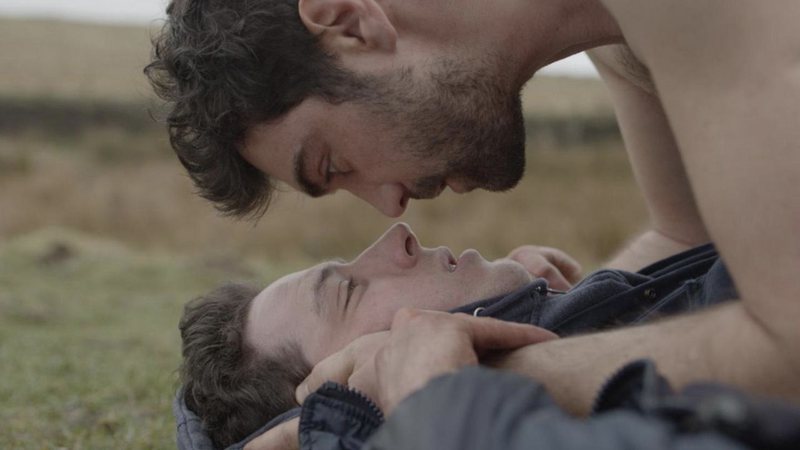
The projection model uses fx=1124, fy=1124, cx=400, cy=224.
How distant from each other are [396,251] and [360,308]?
23 centimetres

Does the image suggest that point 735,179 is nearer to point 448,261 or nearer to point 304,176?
point 448,261

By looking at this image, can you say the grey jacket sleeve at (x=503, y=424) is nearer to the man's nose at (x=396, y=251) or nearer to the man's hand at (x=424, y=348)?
the man's hand at (x=424, y=348)

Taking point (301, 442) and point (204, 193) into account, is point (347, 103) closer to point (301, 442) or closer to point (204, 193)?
point (204, 193)

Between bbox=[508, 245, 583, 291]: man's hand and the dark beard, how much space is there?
48 centimetres

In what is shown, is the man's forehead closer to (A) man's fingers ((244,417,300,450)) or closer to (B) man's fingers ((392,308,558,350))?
(A) man's fingers ((244,417,300,450))

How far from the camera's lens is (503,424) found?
77.1 inches

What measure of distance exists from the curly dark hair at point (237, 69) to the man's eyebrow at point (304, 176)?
0.14 metres

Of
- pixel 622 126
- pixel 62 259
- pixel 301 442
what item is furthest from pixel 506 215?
pixel 301 442

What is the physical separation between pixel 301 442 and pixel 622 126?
239 cm

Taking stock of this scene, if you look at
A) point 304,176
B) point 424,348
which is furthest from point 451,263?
point 424,348

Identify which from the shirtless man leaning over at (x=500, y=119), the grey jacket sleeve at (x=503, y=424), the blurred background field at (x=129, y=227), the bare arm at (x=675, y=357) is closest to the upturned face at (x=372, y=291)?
the shirtless man leaning over at (x=500, y=119)

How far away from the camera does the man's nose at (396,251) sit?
349 centimetres

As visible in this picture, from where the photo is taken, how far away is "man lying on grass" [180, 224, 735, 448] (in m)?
3.33

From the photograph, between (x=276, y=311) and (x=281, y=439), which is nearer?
(x=281, y=439)
